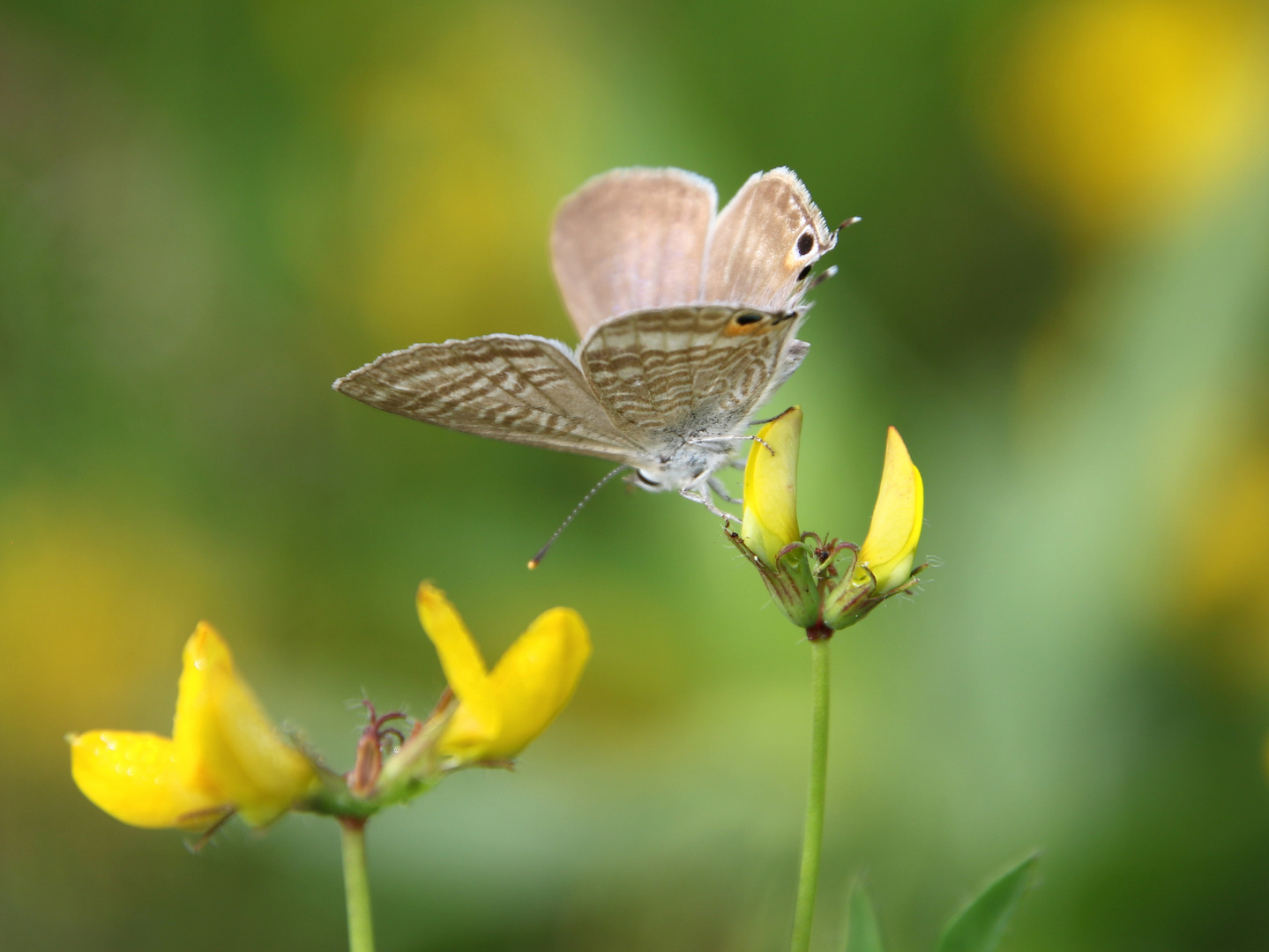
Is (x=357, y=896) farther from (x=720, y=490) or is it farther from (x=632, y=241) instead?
(x=632, y=241)

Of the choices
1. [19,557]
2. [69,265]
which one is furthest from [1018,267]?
[19,557]

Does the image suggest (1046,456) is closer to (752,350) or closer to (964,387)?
(964,387)

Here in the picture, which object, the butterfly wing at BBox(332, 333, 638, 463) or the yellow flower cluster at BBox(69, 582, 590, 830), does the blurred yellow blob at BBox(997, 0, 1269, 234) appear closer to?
the butterfly wing at BBox(332, 333, 638, 463)

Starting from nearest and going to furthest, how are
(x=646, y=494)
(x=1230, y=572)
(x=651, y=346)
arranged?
(x=651, y=346) < (x=1230, y=572) < (x=646, y=494)

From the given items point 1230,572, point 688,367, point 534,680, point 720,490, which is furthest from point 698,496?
point 1230,572

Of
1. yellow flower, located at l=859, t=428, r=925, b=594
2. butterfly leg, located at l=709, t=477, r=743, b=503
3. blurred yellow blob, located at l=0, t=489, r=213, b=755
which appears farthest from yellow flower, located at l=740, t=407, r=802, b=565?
blurred yellow blob, located at l=0, t=489, r=213, b=755

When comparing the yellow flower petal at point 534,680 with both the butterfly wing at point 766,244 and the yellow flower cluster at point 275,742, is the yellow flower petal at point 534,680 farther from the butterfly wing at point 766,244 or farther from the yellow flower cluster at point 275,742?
the butterfly wing at point 766,244
